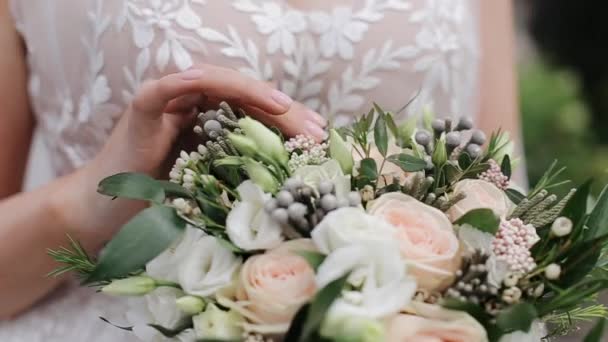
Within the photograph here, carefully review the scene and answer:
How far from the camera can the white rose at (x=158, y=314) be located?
660 mm

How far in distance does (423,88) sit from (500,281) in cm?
56

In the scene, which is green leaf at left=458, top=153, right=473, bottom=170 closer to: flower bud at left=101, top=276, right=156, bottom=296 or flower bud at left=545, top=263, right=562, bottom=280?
flower bud at left=545, top=263, right=562, bottom=280

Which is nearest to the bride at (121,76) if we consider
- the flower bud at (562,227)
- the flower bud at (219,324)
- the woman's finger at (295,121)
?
the woman's finger at (295,121)

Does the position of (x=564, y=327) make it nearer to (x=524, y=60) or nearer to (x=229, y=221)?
(x=229, y=221)

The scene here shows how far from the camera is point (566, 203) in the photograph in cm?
69

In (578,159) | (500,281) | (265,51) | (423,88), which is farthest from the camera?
(578,159)

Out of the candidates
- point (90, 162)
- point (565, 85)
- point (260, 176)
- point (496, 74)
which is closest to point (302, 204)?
point (260, 176)

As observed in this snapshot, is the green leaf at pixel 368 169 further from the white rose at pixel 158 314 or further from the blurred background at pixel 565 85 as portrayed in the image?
the blurred background at pixel 565 85

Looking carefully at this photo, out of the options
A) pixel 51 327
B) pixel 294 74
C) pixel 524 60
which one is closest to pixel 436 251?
pixel 294 74

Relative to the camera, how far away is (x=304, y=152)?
71 centimetres

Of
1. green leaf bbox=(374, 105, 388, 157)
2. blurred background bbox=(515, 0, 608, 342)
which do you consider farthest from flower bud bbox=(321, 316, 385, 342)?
blurred background bbox=(515, 0, 608, 342)

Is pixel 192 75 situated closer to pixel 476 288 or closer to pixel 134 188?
pixel 134 188

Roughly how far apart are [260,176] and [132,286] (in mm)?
138

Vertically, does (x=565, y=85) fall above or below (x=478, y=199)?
below
